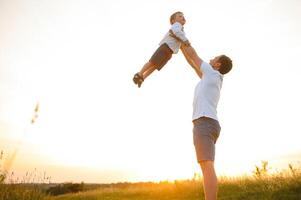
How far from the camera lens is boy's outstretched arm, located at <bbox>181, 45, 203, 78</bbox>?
16.5 ft

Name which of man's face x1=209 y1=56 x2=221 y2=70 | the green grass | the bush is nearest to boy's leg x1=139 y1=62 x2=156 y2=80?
man's face x1=209 y1=56 x2=221 y2=70

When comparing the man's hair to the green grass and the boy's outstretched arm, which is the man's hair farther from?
the green grass

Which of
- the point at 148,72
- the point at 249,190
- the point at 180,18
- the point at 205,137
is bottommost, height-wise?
the point at 249,190

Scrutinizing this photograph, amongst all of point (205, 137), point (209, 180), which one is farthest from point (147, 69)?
point (209, 180)

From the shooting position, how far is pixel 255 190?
10844mm

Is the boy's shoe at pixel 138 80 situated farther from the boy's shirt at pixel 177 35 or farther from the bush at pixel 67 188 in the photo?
the bush at pixel 67 188

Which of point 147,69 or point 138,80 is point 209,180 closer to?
point 138,80

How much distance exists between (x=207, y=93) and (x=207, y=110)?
0.91 ft

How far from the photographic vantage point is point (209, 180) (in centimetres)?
427

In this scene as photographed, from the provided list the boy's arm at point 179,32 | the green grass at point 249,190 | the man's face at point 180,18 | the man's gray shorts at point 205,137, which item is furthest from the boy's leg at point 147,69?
the green grass at point 249,190

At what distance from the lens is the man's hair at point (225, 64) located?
5102 millimetres

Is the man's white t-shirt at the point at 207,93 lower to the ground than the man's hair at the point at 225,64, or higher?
lower

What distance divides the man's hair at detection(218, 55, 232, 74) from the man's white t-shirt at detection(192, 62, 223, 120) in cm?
17

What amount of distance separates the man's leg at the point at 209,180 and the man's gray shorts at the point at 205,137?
0.08m
